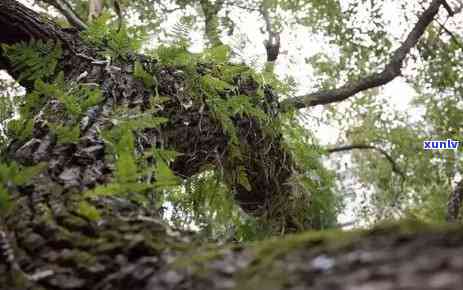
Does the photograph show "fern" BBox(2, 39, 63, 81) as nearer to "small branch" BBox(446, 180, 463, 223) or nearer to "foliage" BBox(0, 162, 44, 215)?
"foliage" BBox(0, 162, 44, 215)

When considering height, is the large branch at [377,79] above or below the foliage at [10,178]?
above

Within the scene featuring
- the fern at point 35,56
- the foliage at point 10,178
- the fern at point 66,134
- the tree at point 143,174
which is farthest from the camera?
the fern at point 35,56

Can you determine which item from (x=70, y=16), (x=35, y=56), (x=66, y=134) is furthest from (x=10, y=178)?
(x=70, y=16)

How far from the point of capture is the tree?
42.7 inches

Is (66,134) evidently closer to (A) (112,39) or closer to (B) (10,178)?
(B) (10,178)

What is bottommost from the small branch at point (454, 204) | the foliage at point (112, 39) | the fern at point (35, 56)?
the small branch at point (454, 204)

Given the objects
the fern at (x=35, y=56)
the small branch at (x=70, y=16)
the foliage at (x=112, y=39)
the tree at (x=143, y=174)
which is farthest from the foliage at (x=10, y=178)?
the small branch at (x=70, y=16)

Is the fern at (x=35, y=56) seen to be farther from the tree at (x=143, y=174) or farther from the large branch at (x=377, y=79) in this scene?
the large branch at (x=377, y=79)

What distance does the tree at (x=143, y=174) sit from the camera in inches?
42.7

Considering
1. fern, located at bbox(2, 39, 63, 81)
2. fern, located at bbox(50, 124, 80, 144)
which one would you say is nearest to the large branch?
fern, located at bbox(2, 39, 63, 81)

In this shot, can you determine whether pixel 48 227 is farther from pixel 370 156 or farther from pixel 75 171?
pixel 370 156

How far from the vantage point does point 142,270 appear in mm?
1256

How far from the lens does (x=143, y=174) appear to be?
5.42 feet

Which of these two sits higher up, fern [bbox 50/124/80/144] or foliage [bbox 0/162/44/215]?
fern [bbox 50/124/80/144]
